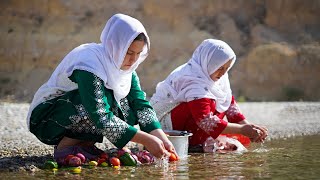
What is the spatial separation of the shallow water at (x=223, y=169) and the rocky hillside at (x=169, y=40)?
1294 cm

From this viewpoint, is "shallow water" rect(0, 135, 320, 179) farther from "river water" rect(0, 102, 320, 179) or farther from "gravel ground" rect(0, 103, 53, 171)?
"gravel ground" rect(0, 103, 53, 171)

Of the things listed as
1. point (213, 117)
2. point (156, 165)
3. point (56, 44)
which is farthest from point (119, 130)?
point (56, 44)

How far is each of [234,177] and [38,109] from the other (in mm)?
1596

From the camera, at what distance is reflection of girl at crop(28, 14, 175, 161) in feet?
13.6

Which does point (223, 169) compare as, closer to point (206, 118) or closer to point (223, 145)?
point (206, 118)

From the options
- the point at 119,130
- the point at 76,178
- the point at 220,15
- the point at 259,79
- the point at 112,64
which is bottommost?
the point at 76,178

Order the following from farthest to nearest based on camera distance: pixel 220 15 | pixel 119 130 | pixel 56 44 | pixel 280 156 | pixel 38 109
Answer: pixel 220 15 < pixel 56 44 < pixel 280 156 < pixel 38 109 < pixel 119 130

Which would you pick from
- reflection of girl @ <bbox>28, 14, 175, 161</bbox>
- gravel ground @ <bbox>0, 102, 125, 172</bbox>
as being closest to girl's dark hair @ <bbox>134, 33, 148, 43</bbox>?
reflection of girl @ <bbox>28, 14, 175, 161</bbox>

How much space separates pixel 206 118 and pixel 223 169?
3.81 ft

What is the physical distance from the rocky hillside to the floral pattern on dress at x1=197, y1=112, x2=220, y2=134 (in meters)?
12.5

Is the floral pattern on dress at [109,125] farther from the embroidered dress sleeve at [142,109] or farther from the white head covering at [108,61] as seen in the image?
the embroidered dress sleeve at [142,109]

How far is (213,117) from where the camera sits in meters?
5.24

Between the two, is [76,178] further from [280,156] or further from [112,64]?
[280,156]

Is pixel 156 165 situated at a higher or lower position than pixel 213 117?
lower
